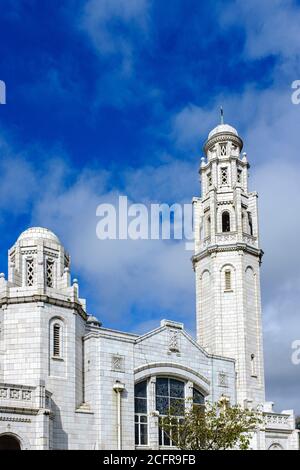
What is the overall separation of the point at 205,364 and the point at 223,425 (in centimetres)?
937

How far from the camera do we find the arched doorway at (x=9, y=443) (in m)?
35.1

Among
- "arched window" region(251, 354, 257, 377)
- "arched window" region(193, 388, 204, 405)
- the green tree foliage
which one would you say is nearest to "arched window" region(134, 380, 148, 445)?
the green tree foliage

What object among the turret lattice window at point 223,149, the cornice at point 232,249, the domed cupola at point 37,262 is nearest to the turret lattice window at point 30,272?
the domed cupola at point 37,262

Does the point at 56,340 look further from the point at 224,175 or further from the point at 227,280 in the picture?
the point at 224,175

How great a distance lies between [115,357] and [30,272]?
6.78m

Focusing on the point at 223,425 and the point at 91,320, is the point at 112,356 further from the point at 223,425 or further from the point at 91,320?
the point at 91,320

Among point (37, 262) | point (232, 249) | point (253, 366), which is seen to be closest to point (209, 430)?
point (37, 262)

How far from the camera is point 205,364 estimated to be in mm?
46750

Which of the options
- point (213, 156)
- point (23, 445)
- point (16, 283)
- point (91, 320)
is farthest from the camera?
point (213, 156)

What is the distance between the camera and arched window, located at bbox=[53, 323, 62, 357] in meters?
39.2

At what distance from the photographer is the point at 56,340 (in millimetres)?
39438

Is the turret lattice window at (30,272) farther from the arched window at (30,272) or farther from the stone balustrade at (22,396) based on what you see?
the stone balustrade at (22,396)

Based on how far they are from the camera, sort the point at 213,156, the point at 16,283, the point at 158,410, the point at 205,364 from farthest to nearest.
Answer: the point at 213,156
the point at 205,364
the point at 158,410
the point at 16,283
